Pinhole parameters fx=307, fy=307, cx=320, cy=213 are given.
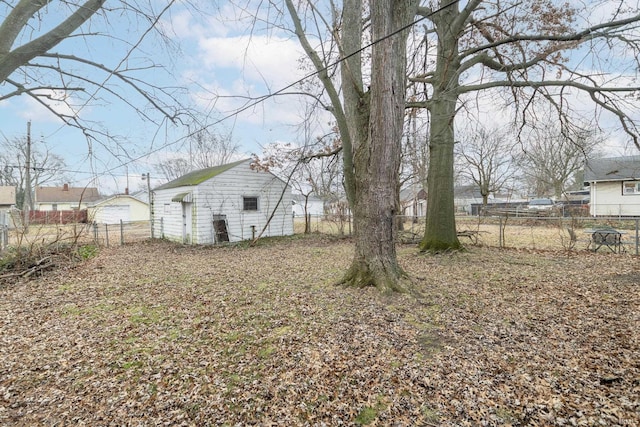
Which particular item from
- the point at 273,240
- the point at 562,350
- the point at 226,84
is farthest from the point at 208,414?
the point at 273,240

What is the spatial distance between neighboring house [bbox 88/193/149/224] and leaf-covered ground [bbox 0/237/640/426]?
2703cm

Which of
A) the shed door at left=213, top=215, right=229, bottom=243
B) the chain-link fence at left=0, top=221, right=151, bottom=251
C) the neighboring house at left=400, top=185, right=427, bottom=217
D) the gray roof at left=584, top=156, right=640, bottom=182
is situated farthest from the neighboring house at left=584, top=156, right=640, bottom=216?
the chain-link fence at left=0, top=221, right=151, bottom=251

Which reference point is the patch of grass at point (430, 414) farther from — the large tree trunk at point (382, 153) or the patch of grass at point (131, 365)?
the patch of grass at point (131, 365)

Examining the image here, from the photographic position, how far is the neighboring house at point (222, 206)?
12078 millimetres

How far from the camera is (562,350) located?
281 centimetres

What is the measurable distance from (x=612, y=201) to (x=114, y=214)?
128 feet

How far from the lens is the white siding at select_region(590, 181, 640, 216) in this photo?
18.4m

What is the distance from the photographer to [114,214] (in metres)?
29.2

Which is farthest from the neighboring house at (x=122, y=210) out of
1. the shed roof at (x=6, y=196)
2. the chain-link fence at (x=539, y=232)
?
the chain-link fence at (x=539, y=232)

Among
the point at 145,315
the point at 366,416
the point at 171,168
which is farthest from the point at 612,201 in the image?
the point at 171,168

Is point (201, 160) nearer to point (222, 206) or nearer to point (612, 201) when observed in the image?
point (222, 206)

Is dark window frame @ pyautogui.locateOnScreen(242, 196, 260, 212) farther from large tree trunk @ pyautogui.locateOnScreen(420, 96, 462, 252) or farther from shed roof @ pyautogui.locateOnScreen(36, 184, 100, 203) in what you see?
shed roof @ pyautogui.locateOnScreen(36, 184, 100, 203)

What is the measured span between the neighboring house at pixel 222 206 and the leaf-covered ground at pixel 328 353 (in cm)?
661

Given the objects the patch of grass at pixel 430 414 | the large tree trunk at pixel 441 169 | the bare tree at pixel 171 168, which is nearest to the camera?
the patch of grass at pixel 430 414
